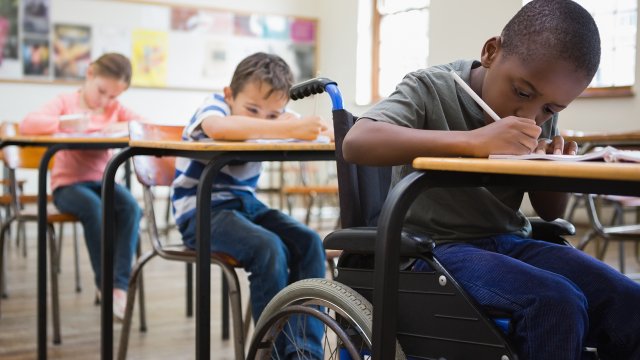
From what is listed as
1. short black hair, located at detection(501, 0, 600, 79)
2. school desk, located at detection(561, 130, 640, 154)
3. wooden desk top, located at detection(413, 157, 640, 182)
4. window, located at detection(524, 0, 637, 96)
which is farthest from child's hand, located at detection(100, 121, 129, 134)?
window, located at detection(524, 0, 637, 96)

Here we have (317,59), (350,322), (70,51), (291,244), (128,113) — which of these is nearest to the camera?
(350,322)

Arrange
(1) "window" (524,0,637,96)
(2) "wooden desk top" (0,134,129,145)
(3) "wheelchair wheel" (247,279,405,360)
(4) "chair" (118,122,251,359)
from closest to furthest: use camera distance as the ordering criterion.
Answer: (3) "wheelchair wheel" (247,279,405,360), (4) "chair" (118,122,251,359), (2) "wooden desk top" (0,134,129,145), (1) "window" (524,0,637,96)

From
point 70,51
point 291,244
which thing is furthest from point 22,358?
point 70,51

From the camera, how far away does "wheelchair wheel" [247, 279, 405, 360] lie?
3.51ft

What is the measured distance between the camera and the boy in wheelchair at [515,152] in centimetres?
99

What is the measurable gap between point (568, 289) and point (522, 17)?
408 mm

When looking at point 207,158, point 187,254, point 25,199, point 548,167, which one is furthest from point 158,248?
point 25,199

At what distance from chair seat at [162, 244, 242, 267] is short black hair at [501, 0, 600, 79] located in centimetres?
93

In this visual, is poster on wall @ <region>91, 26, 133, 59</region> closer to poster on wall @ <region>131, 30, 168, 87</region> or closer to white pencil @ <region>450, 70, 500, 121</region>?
poster on wall @ <region>131, 30, 168, 87</region>

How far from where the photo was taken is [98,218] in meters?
2.72

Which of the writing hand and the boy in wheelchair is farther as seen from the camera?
the writing hand

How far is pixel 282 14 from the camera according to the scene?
28.4ft

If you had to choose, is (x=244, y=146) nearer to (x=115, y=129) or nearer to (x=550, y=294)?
(x=550, y=294)

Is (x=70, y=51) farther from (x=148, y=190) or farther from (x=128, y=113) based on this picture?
(x=148, y=190)
